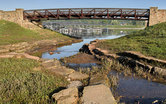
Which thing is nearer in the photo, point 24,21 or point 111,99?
point 111,99

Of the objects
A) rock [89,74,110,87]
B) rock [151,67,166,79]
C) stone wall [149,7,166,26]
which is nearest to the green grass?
rock [89,74,110,87]

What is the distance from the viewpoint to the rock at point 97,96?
4.12 meters

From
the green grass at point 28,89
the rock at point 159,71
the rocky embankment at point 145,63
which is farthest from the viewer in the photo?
the rocky embankment at point 145,63

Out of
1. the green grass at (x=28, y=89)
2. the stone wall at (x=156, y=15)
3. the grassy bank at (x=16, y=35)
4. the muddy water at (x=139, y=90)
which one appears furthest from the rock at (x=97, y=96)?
the stone wall at (x=156, y=15)

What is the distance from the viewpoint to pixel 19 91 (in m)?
4.81

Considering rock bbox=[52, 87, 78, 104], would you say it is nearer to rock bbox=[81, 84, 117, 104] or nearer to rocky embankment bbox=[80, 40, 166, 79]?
rock bbox=[81, 84, 117, 104]

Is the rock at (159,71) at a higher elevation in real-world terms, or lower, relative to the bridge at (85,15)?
lower

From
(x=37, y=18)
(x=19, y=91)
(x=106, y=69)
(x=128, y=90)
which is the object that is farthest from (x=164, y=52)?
(x=37, y=18)

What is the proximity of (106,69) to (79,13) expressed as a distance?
23517 mm

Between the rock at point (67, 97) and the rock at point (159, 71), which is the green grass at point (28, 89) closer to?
the rock at point (67, 97)

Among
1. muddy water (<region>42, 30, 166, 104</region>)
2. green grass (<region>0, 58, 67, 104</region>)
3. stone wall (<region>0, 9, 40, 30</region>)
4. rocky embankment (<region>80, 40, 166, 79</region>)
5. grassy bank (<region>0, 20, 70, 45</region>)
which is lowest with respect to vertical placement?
muddy water (<region>42, 30, 166, 104</region>)

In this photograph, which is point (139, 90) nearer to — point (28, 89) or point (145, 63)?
point (145, 63)

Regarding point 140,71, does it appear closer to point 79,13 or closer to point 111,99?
point 111,99

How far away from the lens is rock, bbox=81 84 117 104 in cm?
412
